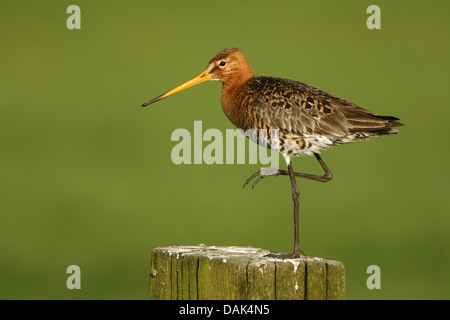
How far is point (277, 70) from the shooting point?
63.6 feet

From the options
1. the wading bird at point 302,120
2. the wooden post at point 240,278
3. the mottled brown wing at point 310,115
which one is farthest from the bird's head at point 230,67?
the wooden post at point 240,278

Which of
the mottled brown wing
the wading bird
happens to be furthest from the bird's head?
the mottled brown wing

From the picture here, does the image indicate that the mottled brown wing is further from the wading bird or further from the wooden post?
the wooden post

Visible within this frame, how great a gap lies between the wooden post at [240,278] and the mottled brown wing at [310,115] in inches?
85.4

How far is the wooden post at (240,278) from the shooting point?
7242 millimetres

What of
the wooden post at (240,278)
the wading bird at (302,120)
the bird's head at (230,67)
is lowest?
the wooden post at (240,278)

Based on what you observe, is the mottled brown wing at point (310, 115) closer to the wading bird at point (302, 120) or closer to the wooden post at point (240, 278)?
the wading bird at point (302, 120)

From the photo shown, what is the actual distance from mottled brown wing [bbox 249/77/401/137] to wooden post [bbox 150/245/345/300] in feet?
7.12

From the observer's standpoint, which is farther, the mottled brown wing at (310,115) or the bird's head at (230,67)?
the bird's head at (230,67)

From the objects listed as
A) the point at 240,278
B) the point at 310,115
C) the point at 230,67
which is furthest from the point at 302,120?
the point at 240,278

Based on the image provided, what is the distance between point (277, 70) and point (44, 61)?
5.54 metres

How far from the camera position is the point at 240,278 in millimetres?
7242

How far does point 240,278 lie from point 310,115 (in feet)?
9.03

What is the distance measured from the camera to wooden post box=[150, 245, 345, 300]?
285 inches
